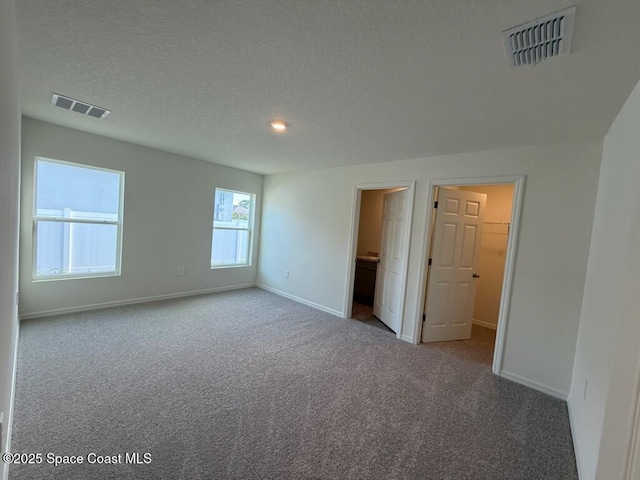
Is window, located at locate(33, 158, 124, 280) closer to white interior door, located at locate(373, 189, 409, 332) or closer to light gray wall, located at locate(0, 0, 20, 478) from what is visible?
light gray wall, located at locate(0, 0, 20, 478)

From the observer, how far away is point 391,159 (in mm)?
3766

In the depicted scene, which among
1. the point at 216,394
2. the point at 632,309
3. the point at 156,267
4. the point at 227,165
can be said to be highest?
the point at 227,165

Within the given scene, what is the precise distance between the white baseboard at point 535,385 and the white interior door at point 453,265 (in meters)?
0.90

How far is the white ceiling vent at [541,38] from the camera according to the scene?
1223 mm

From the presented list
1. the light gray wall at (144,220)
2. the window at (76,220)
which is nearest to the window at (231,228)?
the light gray wall at (144,220)

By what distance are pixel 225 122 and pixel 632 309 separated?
303 centimetres

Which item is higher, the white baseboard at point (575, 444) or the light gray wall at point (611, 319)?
the light gray wall at point (611, 319)

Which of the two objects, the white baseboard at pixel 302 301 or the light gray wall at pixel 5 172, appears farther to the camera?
the white baseboard at pixel 302 301

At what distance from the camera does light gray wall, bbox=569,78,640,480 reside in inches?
25.2

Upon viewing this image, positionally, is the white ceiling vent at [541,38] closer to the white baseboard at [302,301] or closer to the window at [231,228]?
the white baseboard at [302,301]

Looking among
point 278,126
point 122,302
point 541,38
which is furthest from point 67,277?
point 541,38

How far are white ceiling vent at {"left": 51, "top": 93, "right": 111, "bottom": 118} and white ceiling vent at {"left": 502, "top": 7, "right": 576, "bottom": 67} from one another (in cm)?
331

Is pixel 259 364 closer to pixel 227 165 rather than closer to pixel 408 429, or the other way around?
pixel 408 429

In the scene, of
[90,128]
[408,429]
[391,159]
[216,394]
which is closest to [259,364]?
[216,394]
